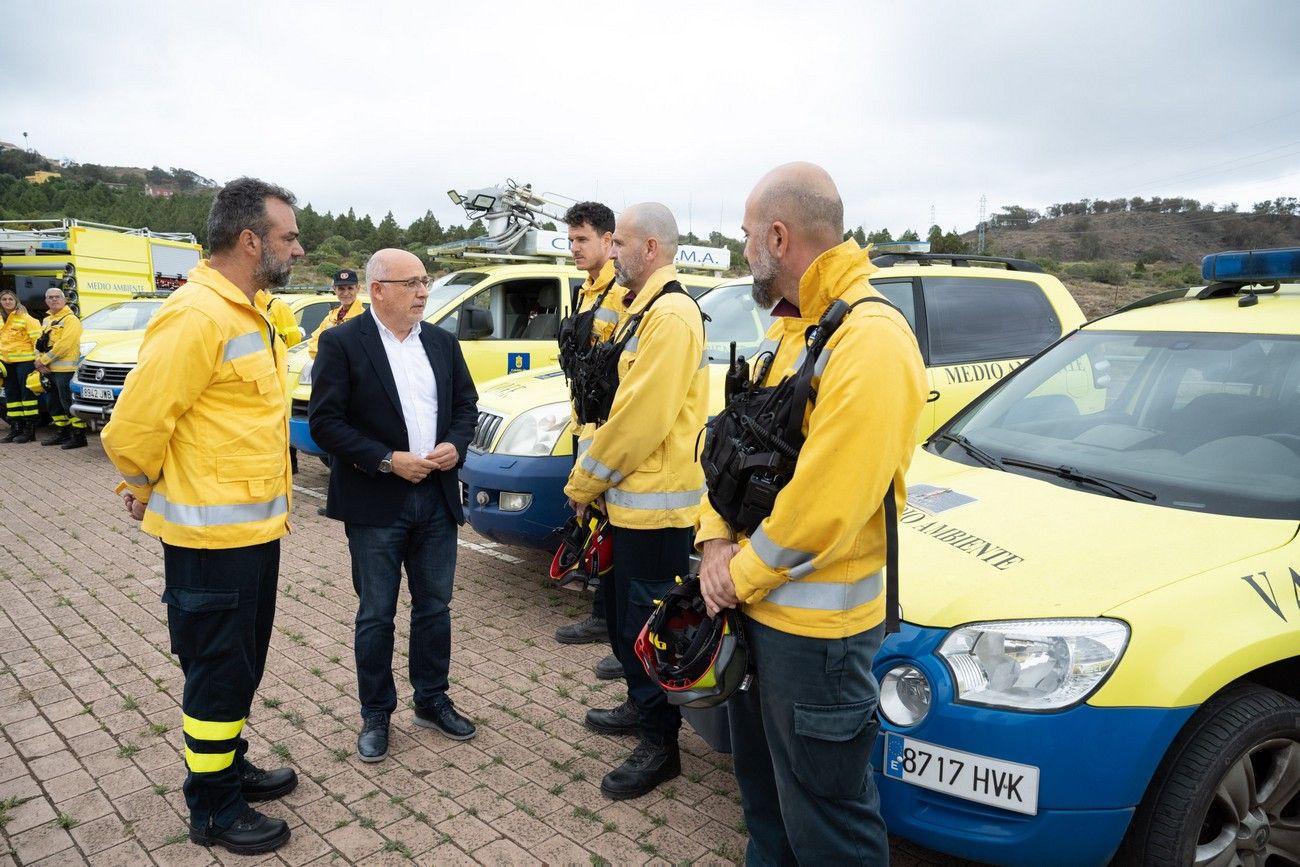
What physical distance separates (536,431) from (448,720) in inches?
71.9

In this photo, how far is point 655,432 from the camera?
10.1 feet

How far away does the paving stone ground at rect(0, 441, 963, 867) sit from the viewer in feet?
9.46

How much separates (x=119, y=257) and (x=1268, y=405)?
16.6 m

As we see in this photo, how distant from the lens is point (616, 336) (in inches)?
140

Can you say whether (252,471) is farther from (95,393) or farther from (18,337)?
(18,337)

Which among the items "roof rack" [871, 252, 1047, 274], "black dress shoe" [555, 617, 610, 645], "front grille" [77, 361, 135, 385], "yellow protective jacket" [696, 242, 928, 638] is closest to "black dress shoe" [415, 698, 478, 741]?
"black dress shoe" [555, 617, 610, 645]

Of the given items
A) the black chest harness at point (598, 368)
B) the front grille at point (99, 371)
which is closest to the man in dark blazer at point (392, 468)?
the black chest harness at point (598, 368)

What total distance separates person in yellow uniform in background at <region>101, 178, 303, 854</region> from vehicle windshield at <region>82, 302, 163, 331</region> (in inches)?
412

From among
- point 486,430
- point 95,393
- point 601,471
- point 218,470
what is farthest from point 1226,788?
point 95,393

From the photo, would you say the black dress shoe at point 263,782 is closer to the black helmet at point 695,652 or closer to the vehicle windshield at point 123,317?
the black helmet at point 695,652

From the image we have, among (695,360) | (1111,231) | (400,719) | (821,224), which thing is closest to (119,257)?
(400,719)

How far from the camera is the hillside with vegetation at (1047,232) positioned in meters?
35.2

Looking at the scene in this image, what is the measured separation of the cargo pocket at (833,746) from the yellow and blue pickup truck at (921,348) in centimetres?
288

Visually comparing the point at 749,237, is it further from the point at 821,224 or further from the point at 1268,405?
the point at 1268,405
